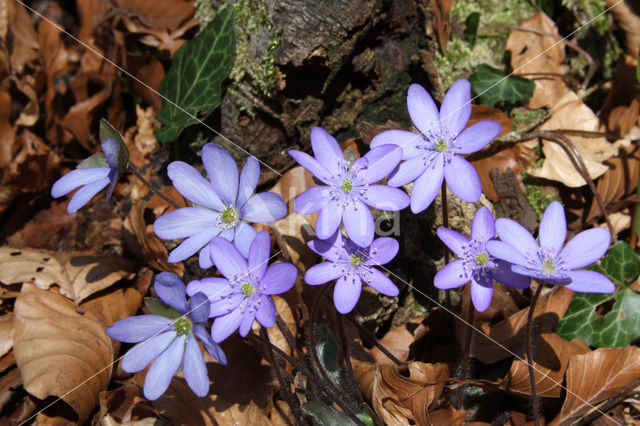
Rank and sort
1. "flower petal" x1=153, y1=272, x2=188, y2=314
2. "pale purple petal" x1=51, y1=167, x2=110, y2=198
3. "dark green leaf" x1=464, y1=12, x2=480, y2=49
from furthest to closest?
"dark green leaf" x1=464, y1=12, x2=480, y2=49 → "pale purple petal" x1=51, y1=167, x2=110, y2=198 → "flower petal" x1=153, y1=272, x2=188, y2=314

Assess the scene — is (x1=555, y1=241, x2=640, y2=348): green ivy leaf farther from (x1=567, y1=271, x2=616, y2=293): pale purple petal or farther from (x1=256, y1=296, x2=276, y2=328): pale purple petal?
(x1=256, y1=296, x2=276, y2=328): pale purple petal

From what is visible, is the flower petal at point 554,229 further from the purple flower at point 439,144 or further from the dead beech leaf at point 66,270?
the dead beech leaf at point 66,270

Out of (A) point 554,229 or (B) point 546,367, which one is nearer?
(A) point 554,229

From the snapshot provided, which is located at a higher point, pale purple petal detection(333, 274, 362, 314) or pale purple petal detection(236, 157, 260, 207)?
pale purple petal detection(236, 157, 260, 207)

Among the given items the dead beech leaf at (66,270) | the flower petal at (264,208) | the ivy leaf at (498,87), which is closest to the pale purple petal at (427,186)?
the flower petal at (264,208)

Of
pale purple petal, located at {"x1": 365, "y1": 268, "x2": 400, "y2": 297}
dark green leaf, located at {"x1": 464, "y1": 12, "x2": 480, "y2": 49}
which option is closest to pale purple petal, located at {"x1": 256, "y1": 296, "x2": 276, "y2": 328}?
pale purple petal, located at {"x1": 365, "y1": 268, "x2": 400, "y2": 297}

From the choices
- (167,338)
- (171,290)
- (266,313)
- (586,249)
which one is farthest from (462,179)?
(167,338)

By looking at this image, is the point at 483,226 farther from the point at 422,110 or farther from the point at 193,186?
the point at 193,186
